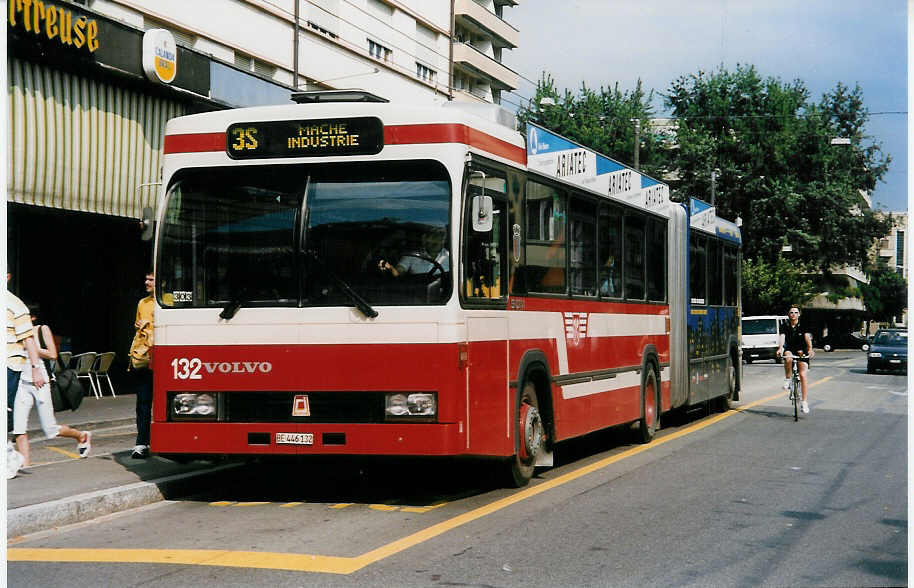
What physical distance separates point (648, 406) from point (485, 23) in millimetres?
43518

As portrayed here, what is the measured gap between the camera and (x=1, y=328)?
401 inches

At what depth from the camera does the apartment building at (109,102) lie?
17062 mm

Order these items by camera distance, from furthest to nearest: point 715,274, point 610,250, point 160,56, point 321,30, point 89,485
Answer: point 321,30 → point 160,56 → point 715,274 → point 610,250 → point 89,485

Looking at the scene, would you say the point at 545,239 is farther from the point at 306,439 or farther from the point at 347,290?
the point at 306,439

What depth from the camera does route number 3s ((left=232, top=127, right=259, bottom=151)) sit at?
9.17 metres

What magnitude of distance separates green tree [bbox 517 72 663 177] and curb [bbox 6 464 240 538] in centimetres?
4714

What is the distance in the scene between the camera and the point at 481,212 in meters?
8.86

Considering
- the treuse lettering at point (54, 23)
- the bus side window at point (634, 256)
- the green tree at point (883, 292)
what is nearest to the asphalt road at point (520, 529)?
the bus side window at point (634, 256)

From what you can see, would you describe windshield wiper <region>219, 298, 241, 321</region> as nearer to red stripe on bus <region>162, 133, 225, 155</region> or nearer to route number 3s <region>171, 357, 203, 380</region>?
route number 3s <region>171, 357, 203, 380</region>

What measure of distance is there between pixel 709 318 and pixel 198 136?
11053mm

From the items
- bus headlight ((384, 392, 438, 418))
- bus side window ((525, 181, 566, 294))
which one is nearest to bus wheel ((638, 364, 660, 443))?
bus side window ((525, 181, 566, 294))

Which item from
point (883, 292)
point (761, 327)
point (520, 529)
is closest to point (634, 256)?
point (520, 529)

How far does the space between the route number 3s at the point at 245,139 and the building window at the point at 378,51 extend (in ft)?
86.5

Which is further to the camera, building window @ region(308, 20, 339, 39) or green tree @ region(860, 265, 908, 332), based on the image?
green tree @ region(860, 265, 908, 332)
